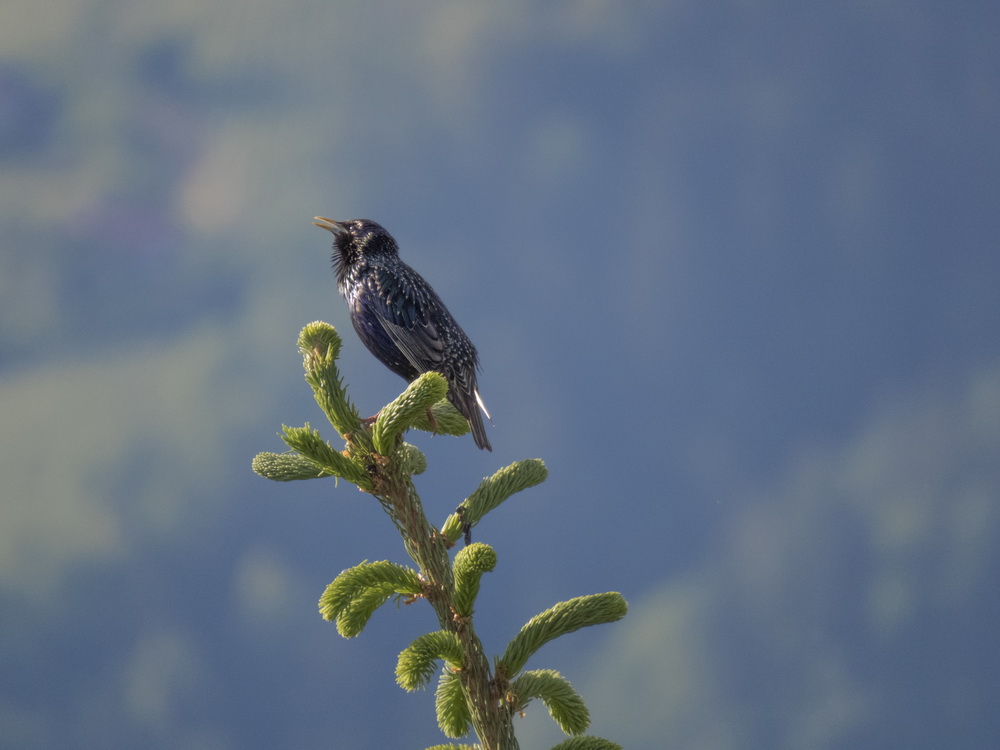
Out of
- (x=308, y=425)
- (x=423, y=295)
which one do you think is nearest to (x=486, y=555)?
(x=308, y=425)

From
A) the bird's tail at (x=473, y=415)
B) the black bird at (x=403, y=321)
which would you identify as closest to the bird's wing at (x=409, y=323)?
the black bird at (x=403, y=321)

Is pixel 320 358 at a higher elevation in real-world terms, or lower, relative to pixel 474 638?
higher

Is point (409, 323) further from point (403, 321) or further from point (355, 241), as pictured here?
point (355, 241)

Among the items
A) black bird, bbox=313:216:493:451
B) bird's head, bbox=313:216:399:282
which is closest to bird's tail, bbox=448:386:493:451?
black bird, bbox=313:216:493:451

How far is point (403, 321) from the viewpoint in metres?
4.53

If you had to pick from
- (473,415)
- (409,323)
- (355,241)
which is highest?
(355,241)

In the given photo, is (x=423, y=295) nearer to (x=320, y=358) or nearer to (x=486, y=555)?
(x=320, y=358)

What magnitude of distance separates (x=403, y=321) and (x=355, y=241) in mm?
770

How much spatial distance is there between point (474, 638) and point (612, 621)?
1.49 ft

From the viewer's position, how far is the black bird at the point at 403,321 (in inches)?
176

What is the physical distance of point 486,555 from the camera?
2539 millimetres

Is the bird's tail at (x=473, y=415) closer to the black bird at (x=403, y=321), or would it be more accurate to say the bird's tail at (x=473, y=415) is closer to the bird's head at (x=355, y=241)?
the black bird at (x=403, y=321)

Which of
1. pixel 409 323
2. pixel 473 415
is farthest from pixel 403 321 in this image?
pixel 473 415

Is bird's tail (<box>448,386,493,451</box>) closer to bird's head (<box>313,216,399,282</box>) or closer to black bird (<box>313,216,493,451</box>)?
black bird (<box>313,216,493,451</box>)
